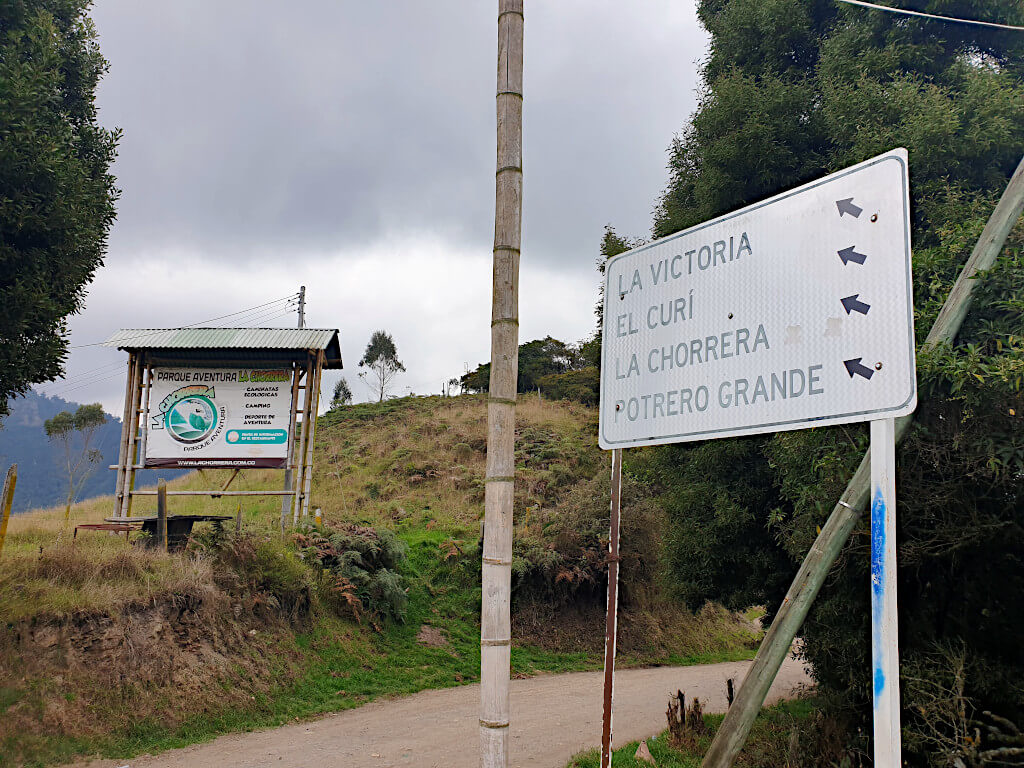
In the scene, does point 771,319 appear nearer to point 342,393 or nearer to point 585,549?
point 585,549

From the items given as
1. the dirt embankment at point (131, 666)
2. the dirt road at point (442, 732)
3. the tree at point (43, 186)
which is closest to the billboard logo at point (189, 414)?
the dirt embankment at point (131, 666)

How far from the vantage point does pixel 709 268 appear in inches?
132

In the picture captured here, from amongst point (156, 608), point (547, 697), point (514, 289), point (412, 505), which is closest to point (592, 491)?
point (412, 505)

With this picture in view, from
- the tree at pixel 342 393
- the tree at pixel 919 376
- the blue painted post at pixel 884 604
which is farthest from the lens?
the tree at pixel 342 393

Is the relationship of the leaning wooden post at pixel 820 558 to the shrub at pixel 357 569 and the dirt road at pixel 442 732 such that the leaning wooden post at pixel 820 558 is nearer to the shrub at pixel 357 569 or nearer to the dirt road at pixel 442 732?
the dirt road at pixel 442 732

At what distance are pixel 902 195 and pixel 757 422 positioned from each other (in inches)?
39.7

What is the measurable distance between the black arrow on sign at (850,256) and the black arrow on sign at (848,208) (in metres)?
0.14

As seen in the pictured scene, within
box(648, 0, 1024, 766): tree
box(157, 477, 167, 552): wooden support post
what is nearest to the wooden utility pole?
box(648, 0, 1024, 766): tree

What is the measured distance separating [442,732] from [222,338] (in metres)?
8.45

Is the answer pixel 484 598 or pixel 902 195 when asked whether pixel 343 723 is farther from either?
pixel 902 195

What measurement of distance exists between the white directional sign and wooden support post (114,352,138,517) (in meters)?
12.7

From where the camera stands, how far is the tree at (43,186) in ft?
25.5

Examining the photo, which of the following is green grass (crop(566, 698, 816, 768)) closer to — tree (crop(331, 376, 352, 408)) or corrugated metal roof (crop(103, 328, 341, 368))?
corrugated metal roof (crop(103, 328, 341, 368))

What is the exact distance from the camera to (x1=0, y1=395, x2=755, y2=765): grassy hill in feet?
29.8
